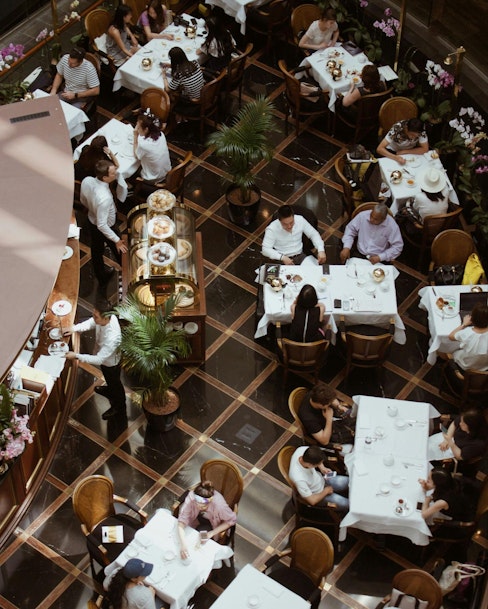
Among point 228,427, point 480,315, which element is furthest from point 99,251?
point 480,315

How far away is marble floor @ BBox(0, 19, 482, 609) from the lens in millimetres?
8922

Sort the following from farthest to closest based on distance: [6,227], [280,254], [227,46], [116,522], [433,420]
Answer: [227,46]
[280,254]
[433,420]
[116,522]
[6,227]

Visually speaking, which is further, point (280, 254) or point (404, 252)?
point (404, 252)

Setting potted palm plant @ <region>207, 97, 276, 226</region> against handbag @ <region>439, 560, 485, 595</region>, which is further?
potted palm plant @ <region>207, 97, 276, 226</region>

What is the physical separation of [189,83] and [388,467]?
5.40 meters

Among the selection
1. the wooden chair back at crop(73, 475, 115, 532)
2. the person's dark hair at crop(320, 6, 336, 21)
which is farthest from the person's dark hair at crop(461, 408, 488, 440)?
the person's dark hair at crop(320, 6, 336, 21)

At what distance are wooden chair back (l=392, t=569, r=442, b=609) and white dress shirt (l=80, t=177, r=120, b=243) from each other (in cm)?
445

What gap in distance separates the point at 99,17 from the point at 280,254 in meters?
4.36

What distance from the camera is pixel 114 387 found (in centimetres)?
965

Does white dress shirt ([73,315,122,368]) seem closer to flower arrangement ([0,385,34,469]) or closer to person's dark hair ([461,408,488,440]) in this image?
flower arrangement ([0,385,34,469])

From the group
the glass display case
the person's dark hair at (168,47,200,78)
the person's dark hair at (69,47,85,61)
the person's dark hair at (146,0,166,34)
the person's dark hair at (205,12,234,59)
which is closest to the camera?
the glass display case

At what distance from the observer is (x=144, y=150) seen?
431 inches

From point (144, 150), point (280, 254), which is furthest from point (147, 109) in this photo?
point (280, 254)

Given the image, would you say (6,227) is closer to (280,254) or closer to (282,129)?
(280,254)
